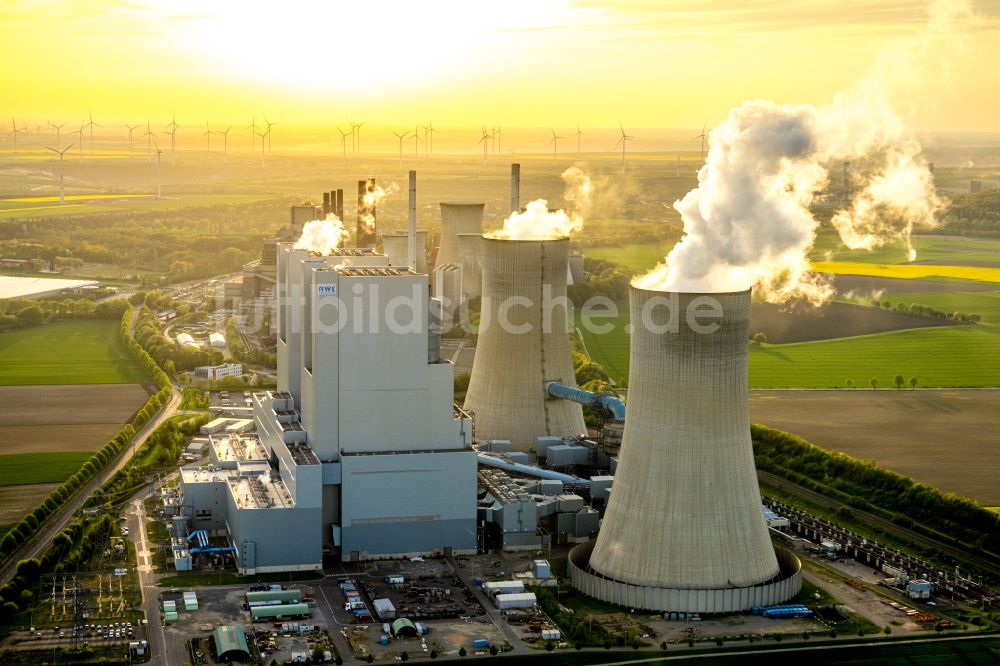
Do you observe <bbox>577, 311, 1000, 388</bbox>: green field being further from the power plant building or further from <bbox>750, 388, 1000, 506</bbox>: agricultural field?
the power plant building

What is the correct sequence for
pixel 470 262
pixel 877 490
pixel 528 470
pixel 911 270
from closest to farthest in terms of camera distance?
pixel 528 470 < pixel 877 490 < pixel 470 262 < pixel 911 270

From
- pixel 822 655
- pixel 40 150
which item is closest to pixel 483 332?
pixel 822 655

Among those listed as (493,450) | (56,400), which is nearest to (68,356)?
(56,400)

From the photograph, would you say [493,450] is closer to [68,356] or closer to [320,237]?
[320,237]

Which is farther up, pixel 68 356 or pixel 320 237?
pixel 320 237

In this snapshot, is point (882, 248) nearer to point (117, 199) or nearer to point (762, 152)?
point (762, 152)

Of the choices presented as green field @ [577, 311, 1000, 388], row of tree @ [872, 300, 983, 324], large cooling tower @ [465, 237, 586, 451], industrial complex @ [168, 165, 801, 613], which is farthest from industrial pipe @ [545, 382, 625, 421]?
row of tree @ [872, 300, 983, 324]

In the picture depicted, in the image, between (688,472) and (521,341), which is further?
(521,341)
